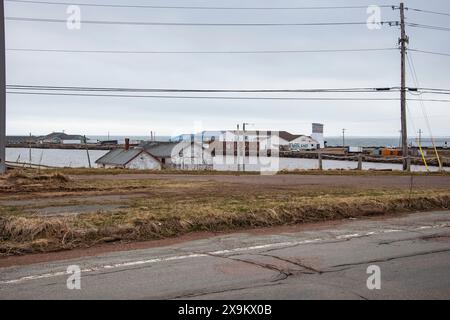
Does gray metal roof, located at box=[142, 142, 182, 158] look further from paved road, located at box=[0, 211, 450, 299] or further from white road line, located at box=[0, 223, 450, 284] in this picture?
paved road, located at box=[0, 211, 450, 299]

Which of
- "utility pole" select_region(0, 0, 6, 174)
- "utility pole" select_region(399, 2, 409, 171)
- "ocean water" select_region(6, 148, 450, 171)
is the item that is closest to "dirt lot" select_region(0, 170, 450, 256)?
"utility pole" select_region(0, 0, 6, 174)

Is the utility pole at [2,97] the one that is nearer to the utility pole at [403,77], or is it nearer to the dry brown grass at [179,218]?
the dry brown grass at [179,218]

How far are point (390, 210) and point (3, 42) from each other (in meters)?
14.1

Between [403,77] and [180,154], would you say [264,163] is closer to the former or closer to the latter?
[180,154]

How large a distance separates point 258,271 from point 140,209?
5.71m

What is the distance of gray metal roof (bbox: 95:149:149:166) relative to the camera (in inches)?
2644

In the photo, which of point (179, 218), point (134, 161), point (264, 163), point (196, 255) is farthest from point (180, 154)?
point (196, 255)

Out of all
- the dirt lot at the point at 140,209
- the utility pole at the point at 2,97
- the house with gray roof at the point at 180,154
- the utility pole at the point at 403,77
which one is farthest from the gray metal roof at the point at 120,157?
the utility pole at the point at 2,97

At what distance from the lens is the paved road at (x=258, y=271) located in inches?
235

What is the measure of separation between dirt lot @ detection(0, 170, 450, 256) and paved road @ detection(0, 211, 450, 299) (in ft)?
3.72

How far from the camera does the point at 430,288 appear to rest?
20.4 ft

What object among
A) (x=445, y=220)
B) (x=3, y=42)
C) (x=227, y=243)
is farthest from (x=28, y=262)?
(x=3, y=42)

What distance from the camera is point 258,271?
7.02 meters
